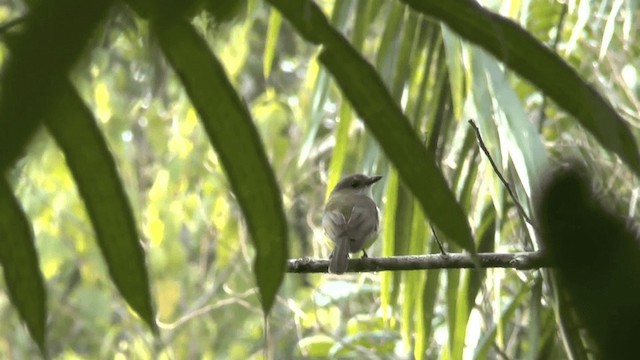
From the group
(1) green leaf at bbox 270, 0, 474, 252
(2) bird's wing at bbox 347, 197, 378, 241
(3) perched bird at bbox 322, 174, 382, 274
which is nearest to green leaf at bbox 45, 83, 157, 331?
(1) green leaf at bbox 270, 0, 474, 252

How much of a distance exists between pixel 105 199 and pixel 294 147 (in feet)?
14.6

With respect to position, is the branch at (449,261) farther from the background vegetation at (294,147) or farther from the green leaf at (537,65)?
the green leaf at (537,65)

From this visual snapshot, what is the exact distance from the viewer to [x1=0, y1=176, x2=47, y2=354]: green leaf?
0.63m

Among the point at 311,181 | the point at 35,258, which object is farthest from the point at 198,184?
the point at 35,258

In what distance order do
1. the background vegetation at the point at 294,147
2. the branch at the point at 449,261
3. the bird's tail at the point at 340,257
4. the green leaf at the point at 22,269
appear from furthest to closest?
the bird's tail at the point at 340,257 < the branch at the point at 449,261 < the green leaf at the point at 22,269 < the background vegetation at the point at 294,147

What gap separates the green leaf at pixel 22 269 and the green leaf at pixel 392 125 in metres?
0.23

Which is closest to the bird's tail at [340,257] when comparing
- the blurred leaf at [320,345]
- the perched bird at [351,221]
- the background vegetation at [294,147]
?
the perched bird at [351,221]

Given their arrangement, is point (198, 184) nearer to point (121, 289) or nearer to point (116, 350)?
point (116, 350)

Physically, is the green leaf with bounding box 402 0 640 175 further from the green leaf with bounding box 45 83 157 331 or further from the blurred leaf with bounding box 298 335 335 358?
the blurred leaf with bounding box 298 335 335 358

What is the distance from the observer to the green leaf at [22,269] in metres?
0.63

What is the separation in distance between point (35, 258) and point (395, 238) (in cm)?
121

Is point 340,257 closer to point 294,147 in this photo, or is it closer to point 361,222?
point 361,222

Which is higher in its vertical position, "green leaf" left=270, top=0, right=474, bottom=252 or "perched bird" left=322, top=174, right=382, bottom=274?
"green leaf" left=270, top=0, right=474, bottom=252

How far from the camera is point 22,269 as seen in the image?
0.65 m
